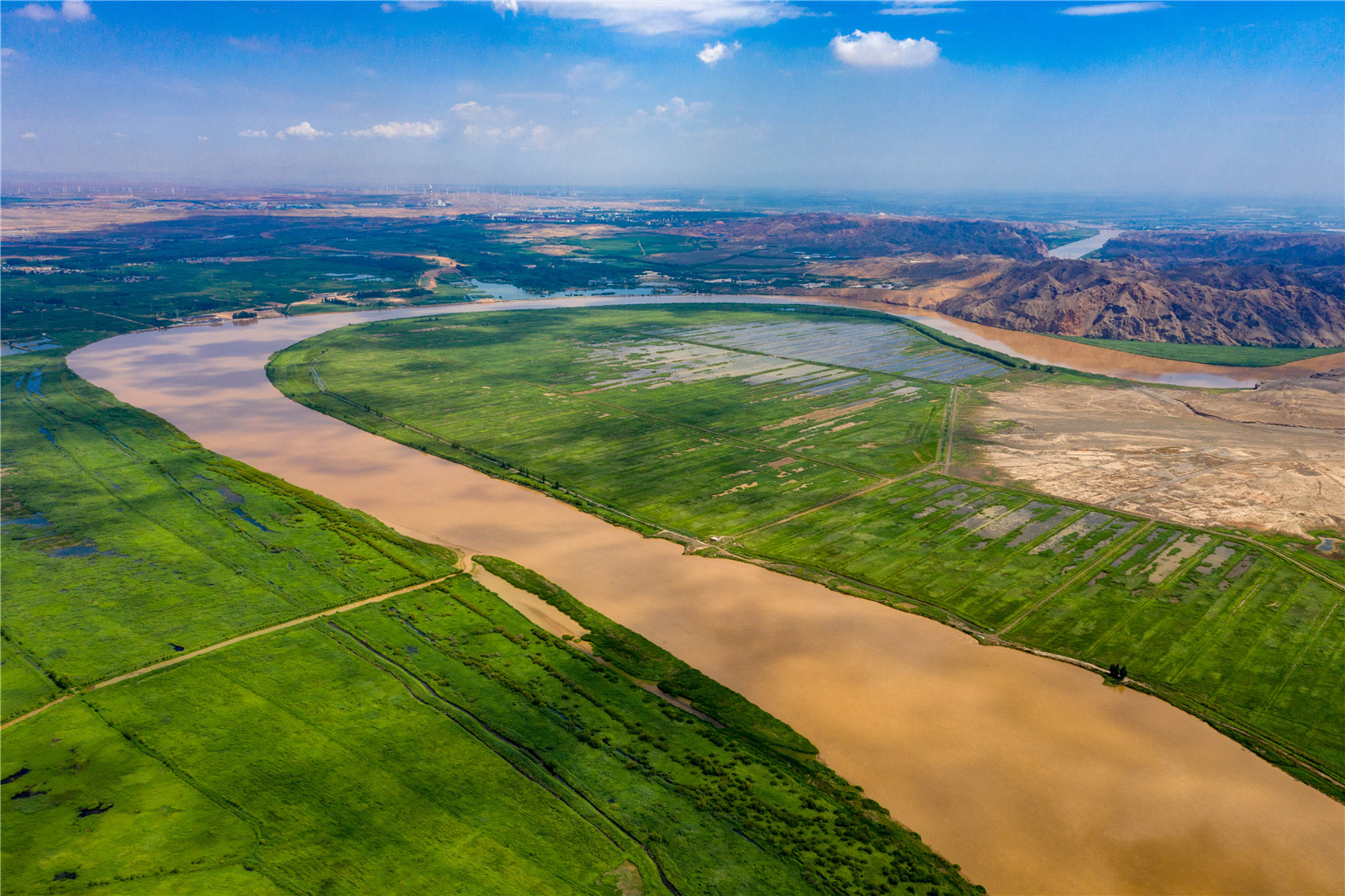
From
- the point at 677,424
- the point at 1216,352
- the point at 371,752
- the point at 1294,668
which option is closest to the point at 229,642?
the point at 371,752

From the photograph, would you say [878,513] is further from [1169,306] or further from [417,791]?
[1169,306]

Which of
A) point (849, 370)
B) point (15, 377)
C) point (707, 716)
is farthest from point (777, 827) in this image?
point (15, 377)

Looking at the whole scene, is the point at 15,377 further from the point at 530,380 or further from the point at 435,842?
the point at 435,842

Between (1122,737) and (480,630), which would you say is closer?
(1122,737)

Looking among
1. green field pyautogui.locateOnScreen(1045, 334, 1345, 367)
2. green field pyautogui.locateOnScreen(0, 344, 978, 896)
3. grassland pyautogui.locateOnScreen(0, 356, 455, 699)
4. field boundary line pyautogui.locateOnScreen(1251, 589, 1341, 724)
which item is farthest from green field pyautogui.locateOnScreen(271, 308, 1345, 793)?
green field pyautogui.locateOnScreen(1045, 334, 1345, 367)

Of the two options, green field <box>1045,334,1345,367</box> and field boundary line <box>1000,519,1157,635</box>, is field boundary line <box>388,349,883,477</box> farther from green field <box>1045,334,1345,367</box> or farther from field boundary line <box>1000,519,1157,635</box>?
green field <box>1045,334,1345,367</box>

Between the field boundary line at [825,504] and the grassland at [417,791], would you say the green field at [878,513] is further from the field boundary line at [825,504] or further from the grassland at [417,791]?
the grassland at [417,791]
